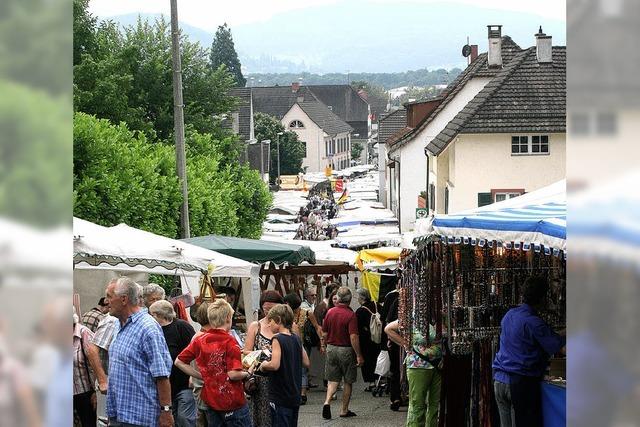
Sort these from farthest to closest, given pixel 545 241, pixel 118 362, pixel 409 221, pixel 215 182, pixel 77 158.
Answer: pixel 409 221
pixel 215 182
pixel 77 158
pixel 545 241
pixel 118 362

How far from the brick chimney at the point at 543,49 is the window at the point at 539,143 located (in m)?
3.93

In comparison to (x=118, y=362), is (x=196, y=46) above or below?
above

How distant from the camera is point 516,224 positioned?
29.0 ft

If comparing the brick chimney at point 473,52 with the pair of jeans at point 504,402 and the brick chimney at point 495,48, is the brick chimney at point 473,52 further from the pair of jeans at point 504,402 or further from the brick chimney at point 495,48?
the pair of jeans at point 504,402

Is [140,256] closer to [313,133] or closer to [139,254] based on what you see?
[139,254]

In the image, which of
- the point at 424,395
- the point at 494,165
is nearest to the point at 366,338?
the point at 424,395

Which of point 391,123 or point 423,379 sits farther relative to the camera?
point 391,123

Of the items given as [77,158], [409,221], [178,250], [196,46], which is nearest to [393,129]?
[409,221]

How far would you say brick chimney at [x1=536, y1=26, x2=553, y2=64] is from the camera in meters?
45.9

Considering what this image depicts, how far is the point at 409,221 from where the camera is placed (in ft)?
197

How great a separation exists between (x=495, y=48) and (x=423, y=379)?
4036 centimetres

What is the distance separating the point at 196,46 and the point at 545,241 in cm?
4237

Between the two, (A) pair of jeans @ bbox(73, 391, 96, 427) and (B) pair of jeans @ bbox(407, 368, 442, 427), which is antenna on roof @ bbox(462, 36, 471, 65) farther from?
(A) pair of jeans @ bbox(73, 391, 96, 427)
